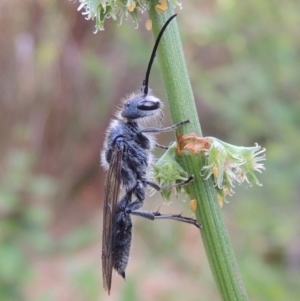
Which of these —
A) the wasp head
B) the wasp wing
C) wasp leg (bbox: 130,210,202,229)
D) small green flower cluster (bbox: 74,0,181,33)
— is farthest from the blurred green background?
small green flower cluster (bbox: 74,0,181,33)

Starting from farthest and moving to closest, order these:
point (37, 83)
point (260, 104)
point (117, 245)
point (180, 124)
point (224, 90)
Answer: point (37, 83)
point (224, 90)
point (260, 104)
point (117, 245)
point (180, 124)

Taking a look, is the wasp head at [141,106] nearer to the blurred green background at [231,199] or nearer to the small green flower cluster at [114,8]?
the small green flower cluster at [114,8]

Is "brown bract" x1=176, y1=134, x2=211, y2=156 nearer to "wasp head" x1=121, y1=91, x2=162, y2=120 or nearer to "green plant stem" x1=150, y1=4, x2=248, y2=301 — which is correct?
"green plant stem" x1=150, y1=4, x2=248, y2=301

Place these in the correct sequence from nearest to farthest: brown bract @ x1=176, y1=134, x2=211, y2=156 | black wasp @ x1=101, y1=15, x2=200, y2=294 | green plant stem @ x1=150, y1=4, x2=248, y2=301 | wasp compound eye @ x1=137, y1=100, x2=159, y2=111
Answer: green plant stem @ x1=150, y1=4, x2=248, y2=301 < brown bract @ x1=176, y1=134, x2=211, y2=156 < wasp compound eye @ x1=137, y1=100, x2=159, y2=111 < black wasp @ x1=101, y1=15, x2=200, y2=294

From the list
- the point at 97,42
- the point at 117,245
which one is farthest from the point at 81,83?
the point at 117,245

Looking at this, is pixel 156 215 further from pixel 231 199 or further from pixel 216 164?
pixel 231 199

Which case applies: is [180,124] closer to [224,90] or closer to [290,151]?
[290,151]
